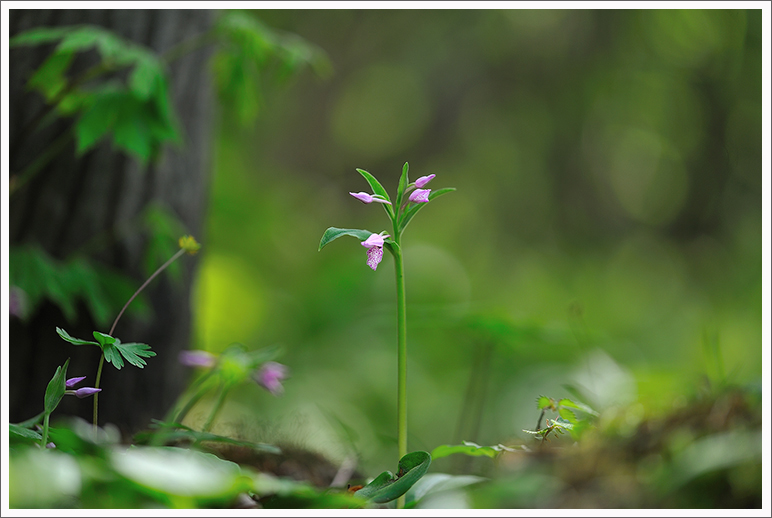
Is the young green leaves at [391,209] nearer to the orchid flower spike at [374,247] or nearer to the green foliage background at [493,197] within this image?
the orchid flower spike at [374,247]

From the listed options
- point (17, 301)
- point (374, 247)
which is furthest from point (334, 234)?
point (17, 301)

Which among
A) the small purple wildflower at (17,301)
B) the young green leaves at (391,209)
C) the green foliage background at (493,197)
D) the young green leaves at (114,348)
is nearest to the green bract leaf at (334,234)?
the young green leaves at (391,209)

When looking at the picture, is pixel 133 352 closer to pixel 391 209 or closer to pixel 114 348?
pixel 114 348

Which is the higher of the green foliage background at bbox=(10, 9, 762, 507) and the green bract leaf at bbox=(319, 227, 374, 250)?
the green foliage background at bbox=(10, 9, 762, 507)

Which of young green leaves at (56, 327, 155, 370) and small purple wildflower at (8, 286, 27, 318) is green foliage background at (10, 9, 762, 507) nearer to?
small purple wildflower at (8, 286, 27, 318)

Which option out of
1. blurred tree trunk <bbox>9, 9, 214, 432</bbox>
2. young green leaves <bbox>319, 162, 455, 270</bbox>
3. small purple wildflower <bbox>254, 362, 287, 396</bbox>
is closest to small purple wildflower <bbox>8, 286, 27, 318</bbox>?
blurred tree trunk <bbox>9, 9, 214, 432</bbox>

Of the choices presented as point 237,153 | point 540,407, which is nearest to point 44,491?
point 540,407
